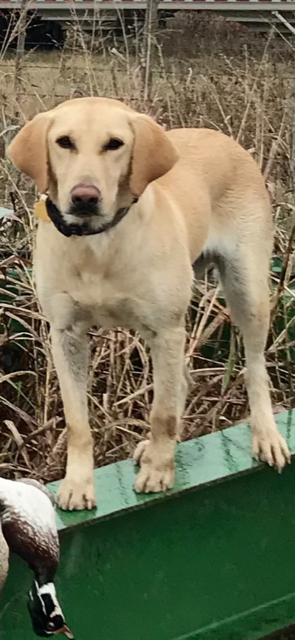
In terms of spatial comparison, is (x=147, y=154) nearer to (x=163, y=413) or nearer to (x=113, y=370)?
(x=163, y=413)

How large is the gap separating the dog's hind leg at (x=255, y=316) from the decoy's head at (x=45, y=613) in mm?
935

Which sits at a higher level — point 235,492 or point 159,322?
point 159,322

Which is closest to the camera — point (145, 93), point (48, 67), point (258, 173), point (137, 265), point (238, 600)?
point (137, 265)

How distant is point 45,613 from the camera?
128 centimetres

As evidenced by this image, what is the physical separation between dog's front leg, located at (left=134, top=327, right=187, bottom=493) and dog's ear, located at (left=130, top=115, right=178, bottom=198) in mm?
322

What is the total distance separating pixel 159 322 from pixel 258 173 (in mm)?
643

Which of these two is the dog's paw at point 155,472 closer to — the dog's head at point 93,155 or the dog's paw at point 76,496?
the dog's paw at point 76,496

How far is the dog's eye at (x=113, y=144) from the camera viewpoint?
64.0 inches

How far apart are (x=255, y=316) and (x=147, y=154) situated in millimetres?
667

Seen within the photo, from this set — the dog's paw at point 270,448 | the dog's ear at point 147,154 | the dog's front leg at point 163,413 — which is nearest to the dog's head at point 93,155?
the dog's ear at point 147,154

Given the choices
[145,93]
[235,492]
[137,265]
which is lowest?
[235,492]

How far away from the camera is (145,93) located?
3.45 metres

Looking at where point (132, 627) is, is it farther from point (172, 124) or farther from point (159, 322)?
point (172, 124)

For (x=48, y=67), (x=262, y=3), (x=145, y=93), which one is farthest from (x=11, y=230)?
(x=262, y=3)
